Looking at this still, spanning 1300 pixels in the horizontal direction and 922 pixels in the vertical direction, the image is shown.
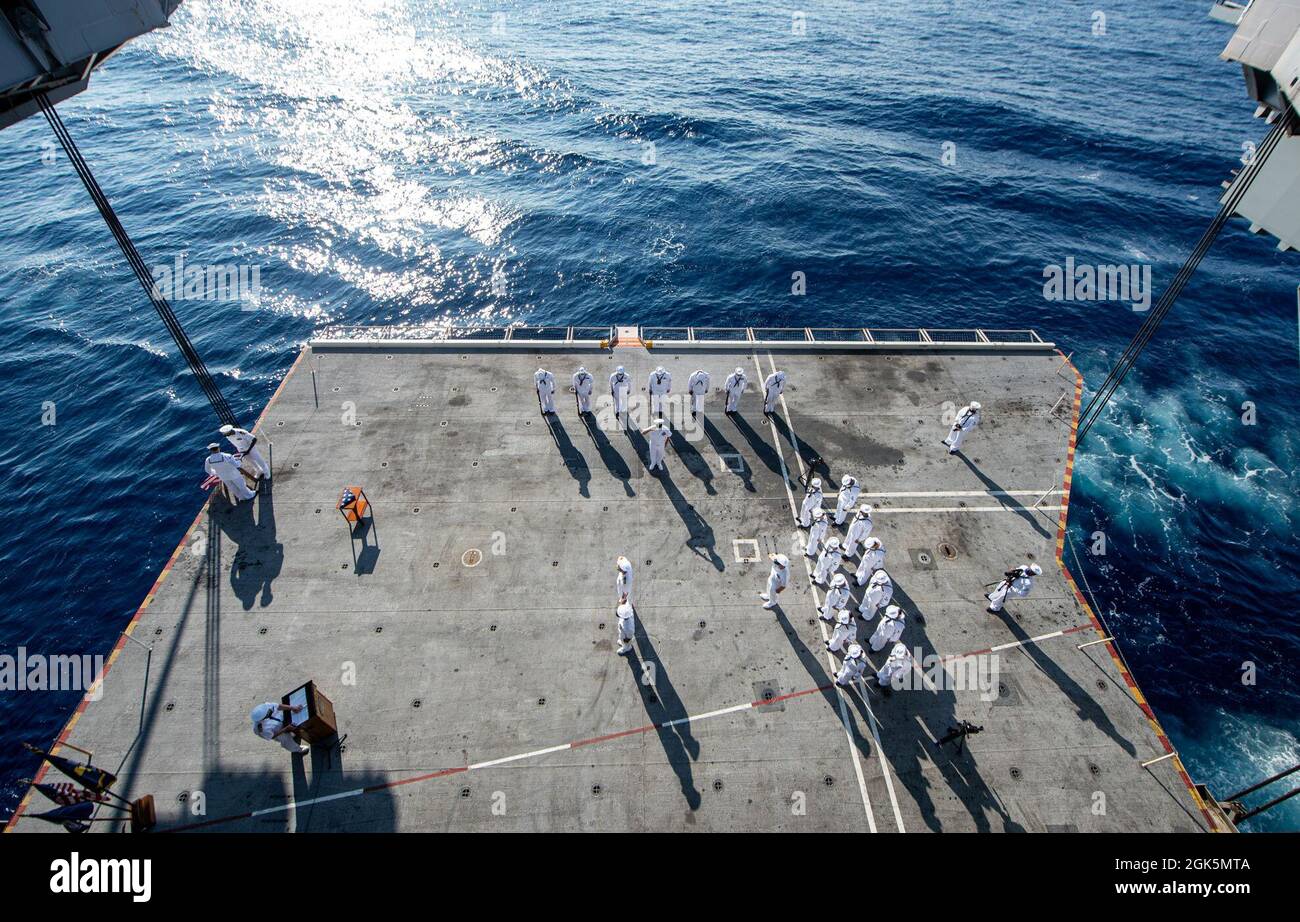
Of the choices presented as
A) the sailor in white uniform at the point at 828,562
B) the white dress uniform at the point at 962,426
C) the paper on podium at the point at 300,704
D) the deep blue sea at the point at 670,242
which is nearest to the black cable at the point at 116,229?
the deep blue sea at the point at 670,242

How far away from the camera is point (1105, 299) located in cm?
5347

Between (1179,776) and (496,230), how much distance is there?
60.6m

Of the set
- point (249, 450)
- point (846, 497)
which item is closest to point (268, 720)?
point (249, 450)

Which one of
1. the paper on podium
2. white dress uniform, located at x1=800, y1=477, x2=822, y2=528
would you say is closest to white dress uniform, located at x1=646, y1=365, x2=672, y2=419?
white dress uniform, located at x1=800, y1=477, x2=822, y2=528

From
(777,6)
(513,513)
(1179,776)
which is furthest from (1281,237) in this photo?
(777,6)

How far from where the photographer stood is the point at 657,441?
28.6 meters

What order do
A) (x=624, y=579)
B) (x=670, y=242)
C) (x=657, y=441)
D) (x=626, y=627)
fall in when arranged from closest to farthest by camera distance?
(x=626, y=627) → (x=624, y=579) → (x=657, y=441) → (x=670, y=242)

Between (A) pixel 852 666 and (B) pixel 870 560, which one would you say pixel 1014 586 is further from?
(A) pixel 852 666

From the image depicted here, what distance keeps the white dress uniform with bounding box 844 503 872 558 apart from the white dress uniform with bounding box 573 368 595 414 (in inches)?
552

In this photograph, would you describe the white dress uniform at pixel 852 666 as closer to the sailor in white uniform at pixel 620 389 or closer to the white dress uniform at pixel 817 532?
the white dress uniform at pixel 817 532

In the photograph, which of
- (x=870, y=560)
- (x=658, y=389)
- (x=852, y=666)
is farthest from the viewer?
(x=658, y=389)

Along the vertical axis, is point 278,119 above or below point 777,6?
below

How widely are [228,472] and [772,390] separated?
24.9 m
